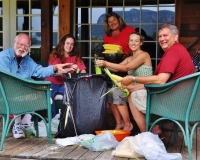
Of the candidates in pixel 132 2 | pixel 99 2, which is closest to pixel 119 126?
pixel 132 2

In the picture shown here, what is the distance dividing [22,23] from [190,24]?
114 inches

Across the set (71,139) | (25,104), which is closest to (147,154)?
(71,139)

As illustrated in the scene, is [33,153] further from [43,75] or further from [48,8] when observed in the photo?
[48,8]

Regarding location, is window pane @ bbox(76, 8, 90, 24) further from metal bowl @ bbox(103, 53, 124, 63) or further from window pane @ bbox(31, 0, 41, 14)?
metal bowl @ bbox(103, 53, 124, 63)

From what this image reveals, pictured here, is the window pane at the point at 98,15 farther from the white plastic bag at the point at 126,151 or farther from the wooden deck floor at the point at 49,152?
the white plastic bag at the point at 126,151

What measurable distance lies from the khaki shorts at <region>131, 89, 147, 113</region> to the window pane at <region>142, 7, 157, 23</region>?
242 cm

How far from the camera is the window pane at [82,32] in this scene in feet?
19.5

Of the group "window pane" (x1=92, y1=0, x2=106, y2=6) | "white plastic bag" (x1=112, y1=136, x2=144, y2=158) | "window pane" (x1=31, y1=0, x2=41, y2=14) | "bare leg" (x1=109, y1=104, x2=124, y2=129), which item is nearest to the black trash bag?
"bare leg" (x1=109, y1=104, x2=124, y2=129)

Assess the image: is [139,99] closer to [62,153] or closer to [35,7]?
[62,153]

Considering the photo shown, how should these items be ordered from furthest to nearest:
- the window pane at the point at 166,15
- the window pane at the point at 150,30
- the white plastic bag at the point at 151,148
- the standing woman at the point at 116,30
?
1. the window pane at the point at 150,30
2. the window pane at the point at 166,15
3. the standing woman at the point at 116,30
4. the white plastic bag at the point at 151,148

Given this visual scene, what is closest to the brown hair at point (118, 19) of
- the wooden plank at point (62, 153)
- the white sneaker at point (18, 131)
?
the white sneaker at point (18, 131)

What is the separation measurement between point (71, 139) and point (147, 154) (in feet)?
2.66

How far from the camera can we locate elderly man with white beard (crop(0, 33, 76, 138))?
11.8ft

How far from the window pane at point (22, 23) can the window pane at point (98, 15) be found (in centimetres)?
124
